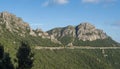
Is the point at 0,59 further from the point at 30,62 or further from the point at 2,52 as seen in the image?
the point at 30,62

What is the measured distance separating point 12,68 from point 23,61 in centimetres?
304

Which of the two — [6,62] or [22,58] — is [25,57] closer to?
[22,58]

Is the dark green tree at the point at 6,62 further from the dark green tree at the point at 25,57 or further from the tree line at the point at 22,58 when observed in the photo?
the dark green tree at the point at 25,57

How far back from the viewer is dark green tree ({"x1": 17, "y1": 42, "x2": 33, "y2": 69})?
6950 centimetres

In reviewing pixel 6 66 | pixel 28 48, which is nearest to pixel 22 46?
pixel 28 48

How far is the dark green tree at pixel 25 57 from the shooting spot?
228 ft

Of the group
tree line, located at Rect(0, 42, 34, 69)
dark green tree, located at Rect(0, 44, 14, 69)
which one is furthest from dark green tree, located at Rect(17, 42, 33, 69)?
dark green tree, located at Rect(0, 44, 14, 69)

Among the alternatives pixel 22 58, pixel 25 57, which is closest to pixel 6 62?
pixel 22 58

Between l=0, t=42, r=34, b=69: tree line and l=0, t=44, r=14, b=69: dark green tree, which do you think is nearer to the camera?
l=0, t=44, r=14, b=69: dark green tree

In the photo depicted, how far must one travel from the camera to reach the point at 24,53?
70188mm

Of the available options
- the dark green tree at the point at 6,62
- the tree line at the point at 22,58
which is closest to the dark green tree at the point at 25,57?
the tree line at the point at 22,58

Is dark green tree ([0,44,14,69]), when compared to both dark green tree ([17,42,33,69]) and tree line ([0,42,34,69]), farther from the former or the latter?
dark green tree ([17,42,33,69])

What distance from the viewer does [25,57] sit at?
7000cm

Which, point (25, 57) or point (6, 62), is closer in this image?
point (6, 62)
